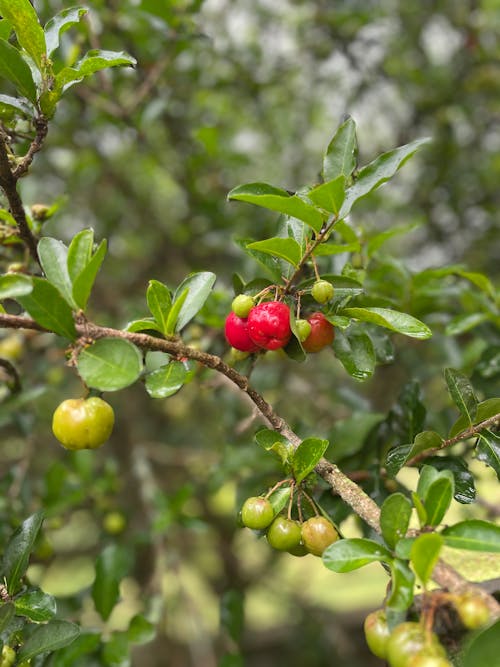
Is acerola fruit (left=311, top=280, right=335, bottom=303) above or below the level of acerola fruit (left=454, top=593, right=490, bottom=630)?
above

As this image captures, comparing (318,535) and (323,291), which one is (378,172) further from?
(318,535)

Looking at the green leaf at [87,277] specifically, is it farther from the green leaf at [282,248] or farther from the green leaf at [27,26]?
the green leaf at [27,26]

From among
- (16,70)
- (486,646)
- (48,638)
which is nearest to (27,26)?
(16,70)

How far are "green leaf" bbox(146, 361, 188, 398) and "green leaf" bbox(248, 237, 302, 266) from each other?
229 mm

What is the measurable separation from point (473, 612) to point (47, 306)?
669 mm

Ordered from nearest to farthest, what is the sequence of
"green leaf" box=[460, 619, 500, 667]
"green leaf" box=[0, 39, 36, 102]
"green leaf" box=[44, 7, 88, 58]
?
1. "green leaf" box=[460, 619, 500, 667]
2. "green leaf" box=[0, 39, 36, 102]
3. "green leaf" box=[44, 7, 88, 58]

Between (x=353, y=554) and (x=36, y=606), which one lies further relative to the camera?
(x=36, y=606)

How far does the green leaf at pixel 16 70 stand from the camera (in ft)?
3.09

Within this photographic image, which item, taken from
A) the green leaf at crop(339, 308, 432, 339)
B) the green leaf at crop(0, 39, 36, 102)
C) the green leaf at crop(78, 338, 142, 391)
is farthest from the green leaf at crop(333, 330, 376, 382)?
the green leaf at crop(0, 39, 36, 102)

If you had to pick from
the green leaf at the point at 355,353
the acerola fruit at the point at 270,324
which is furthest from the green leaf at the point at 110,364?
the green leaf at the point at 355,353

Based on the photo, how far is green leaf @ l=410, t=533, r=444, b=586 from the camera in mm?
681

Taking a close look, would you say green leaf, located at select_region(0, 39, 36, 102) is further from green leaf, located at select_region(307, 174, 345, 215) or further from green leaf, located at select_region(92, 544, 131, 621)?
green leaf, located at select_region(92, 544, 131, 621)

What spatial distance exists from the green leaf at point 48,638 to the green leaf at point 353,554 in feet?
1.50

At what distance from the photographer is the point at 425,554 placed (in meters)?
0.69
